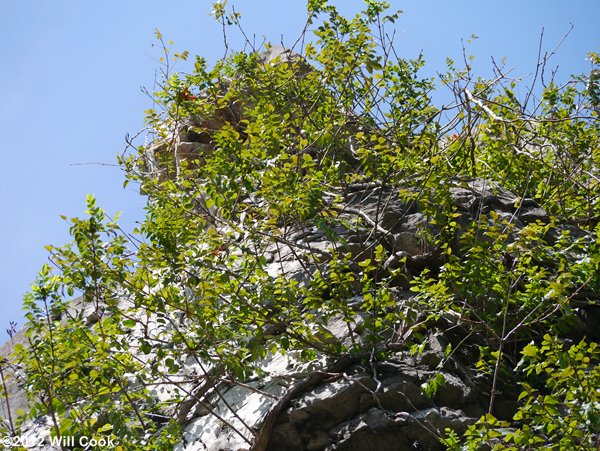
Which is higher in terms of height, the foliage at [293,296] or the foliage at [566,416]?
the foliage at [293,296]

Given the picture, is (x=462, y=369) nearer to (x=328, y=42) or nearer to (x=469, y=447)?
(x=469, y=447)

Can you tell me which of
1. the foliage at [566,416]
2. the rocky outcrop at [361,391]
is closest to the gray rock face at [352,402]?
the rocky outcrop at [361,391]

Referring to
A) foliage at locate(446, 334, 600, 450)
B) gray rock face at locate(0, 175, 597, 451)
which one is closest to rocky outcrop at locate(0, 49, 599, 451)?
gray rock face at locate(0, 175, 597, 451)

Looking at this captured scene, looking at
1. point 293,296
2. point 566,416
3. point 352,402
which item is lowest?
point 566,416

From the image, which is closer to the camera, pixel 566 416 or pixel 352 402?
pixel 566 416

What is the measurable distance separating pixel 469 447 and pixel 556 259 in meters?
2.26

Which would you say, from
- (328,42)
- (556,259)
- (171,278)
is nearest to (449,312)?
(556,259)

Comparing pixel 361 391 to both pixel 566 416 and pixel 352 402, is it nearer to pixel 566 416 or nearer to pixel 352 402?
pixel 352 402

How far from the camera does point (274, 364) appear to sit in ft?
21.5

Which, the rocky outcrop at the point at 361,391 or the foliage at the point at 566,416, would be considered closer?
the foliage at the point at 566,416

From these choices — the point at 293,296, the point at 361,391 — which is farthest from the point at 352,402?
the point at 293,296

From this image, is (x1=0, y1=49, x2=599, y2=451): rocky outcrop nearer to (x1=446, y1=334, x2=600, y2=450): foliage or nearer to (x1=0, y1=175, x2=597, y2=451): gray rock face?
(x1=0, y1=175, x2=597, y2=451): gray rock face

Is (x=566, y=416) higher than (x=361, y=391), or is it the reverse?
(x=361, y=391)

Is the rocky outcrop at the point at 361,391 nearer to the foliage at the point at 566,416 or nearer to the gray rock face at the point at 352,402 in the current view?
the gray rock face at the point at 352,402
